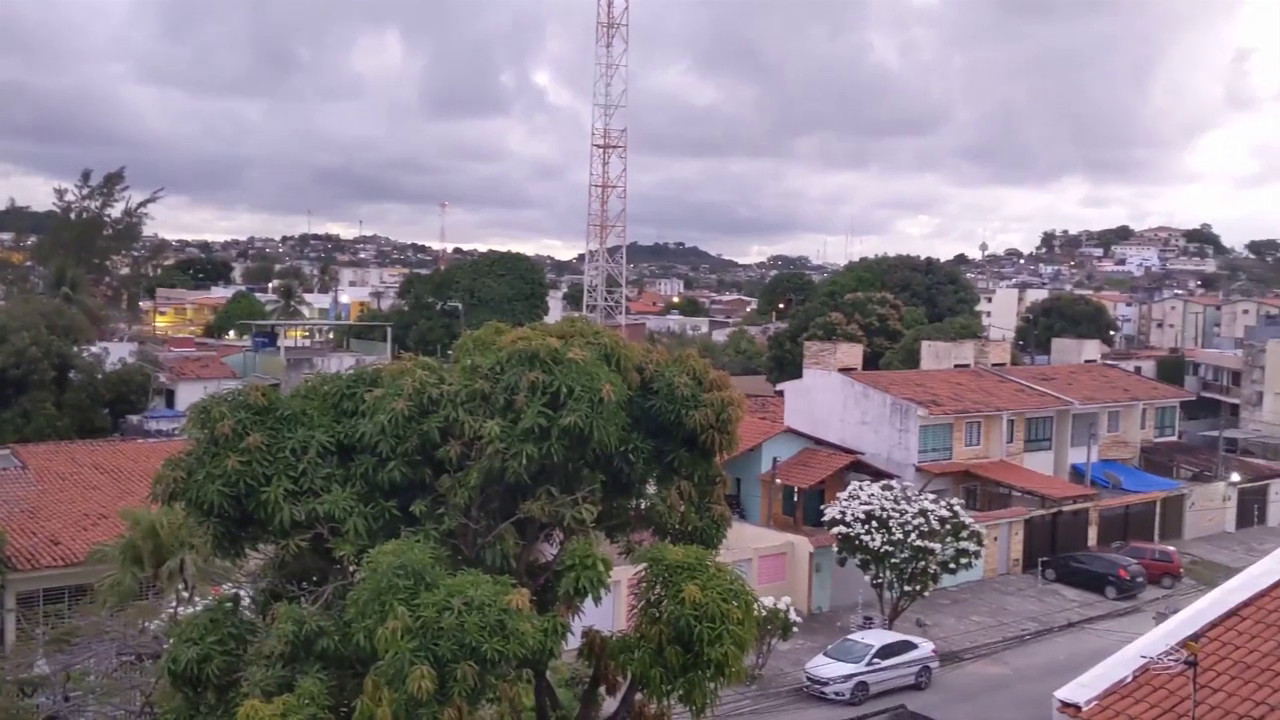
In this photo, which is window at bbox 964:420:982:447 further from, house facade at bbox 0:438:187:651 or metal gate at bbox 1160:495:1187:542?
house facade at bbox 0:438:187:651

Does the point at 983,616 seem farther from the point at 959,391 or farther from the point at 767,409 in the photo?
the point at 767,409

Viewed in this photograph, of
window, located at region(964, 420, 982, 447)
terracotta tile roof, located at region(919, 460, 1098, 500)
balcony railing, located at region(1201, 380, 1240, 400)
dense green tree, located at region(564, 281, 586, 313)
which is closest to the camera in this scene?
terracotta tile roof, located at region(919, 460, 1098, 500)

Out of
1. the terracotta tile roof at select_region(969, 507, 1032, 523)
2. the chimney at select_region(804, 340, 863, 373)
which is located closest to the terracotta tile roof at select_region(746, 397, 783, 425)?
the chimney at select_region(804, 340, 863, 373)

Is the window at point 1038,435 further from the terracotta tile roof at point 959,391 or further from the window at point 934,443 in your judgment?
the window at point 934,443

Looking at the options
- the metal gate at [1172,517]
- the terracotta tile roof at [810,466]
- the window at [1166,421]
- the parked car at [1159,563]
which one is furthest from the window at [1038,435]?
the terracotta tile roof at [810,466]

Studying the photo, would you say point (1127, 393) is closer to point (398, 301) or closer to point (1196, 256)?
point (398, 301)

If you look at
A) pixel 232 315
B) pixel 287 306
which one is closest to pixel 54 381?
pixel 232 315
